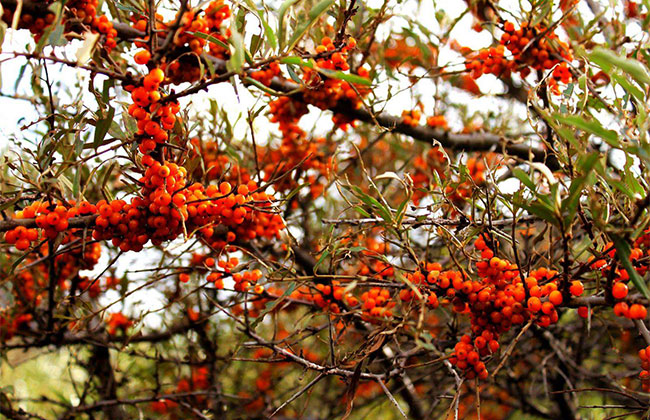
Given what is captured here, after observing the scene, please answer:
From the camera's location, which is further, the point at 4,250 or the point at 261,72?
the point at 4,250

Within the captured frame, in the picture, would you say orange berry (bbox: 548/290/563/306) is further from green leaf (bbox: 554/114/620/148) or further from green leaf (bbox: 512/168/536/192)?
green leaf (bbox: 554/114/620/148)

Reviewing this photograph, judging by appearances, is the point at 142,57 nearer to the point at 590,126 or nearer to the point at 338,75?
the point at 338,75

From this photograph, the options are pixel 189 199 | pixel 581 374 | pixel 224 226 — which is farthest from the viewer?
pixel 581 374

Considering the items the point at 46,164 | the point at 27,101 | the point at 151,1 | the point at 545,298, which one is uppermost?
the point at 27,101

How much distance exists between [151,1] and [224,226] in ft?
1.95

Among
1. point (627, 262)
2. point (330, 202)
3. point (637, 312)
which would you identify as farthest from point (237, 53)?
point (330, 202)

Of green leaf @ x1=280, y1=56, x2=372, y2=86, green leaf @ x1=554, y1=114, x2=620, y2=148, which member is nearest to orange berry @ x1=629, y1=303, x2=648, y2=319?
green leaf @ x1=554, y1=114, x2=620, y2=148

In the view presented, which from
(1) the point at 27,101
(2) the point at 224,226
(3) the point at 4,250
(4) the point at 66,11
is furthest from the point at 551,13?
(3) the point at 4,250

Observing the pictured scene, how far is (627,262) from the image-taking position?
78 centimetres

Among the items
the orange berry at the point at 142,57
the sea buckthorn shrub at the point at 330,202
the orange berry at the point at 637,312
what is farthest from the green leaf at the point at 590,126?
the orange berry at the point at 142,57

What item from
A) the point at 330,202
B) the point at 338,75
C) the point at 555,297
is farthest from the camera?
the point at 330,202

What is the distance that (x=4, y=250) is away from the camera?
70.4 inches

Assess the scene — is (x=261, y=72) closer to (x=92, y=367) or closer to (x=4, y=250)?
(x=4, y=250)

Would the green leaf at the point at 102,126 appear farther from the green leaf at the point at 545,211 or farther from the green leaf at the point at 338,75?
the green leaf at the point at 545,211
